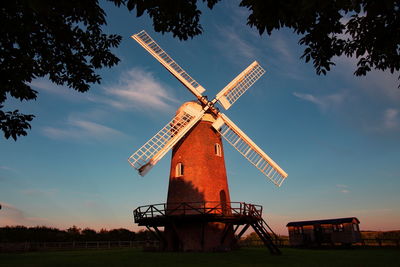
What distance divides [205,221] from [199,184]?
257cm

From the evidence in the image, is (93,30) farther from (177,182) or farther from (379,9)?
(177,182)

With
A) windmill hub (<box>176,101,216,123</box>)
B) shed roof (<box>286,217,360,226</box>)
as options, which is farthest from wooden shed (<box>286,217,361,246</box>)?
windmill hub (<box>176,101,216,123</box>)

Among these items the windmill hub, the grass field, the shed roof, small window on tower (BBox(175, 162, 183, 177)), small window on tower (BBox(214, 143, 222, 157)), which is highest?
the windmill hub

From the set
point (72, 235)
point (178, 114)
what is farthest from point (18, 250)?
point (178, 114)

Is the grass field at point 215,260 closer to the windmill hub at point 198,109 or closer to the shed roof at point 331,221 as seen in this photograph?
the shed roof at point 331,221

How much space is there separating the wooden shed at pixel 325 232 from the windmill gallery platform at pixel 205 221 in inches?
373

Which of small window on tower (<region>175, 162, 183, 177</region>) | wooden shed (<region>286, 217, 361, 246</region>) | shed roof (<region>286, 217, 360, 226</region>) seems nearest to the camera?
small window on tower (<region>175, 162, 183, 177</region>)

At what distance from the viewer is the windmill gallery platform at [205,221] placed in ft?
55.3

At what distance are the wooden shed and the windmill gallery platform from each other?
948 centimetres

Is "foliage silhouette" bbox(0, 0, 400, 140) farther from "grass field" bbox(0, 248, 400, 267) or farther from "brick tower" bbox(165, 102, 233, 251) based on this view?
"brick tower" bbox(165, 102, 233, 251)

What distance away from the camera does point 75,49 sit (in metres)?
7.28

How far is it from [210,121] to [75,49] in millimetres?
14602

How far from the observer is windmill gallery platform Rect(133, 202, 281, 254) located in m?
16.9

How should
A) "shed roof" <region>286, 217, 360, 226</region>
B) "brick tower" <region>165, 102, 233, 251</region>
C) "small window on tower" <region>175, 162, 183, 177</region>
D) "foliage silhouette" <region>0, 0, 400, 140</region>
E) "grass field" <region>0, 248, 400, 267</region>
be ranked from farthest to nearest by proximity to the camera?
"shed roof" <region>286, 217, 360, 226</region> → "small window on tower" <region>175, 162, 183, 177</region> → "brick tower" <region>165, 102, 233, 251</region> → "grass field" <region>0, 248, 400, 267</region> → "foliage silhouette" <region>0, 0, 400, 140</region>
